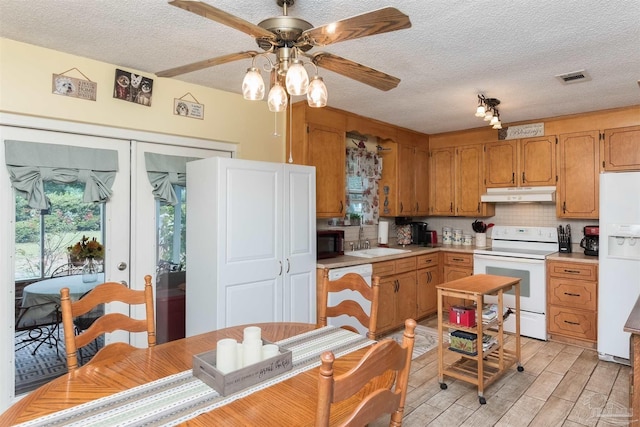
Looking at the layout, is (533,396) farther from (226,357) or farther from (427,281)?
(226,357)

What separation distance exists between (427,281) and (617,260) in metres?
1.89

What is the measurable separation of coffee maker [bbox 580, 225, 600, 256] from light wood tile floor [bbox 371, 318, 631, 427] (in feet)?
3.39

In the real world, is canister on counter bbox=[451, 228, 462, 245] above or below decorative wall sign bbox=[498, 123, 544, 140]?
below

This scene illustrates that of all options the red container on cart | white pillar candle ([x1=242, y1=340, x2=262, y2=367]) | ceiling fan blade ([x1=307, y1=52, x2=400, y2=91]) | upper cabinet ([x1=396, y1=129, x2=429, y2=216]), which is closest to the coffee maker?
upper cabinet ([x1=396, y1=129, x2=429, y2=216])

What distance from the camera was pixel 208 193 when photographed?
2779mm

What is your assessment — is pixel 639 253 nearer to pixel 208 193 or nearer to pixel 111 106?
pixel 208 193

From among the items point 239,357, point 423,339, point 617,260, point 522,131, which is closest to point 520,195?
point 522,131

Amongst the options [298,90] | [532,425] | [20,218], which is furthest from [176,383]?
[532,425]

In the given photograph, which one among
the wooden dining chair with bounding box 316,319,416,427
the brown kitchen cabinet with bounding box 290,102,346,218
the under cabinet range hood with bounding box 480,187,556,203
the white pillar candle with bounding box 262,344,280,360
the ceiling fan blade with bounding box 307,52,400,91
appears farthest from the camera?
the under cabinet range hood with bounding box 480,187,556,203

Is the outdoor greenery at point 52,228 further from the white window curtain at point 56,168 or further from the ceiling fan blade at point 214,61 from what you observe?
the ceiling fan blade at point 214,61

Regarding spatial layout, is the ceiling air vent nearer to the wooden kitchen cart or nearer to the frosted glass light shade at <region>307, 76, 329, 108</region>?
the wooden kitchen cart

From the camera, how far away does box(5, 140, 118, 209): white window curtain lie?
2346mm

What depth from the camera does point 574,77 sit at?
2893 millimetres

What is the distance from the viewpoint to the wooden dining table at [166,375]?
1.15 meters
